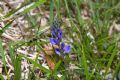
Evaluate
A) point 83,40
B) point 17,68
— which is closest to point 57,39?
point 17,68

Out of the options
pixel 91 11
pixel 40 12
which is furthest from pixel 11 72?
pixel 91 11

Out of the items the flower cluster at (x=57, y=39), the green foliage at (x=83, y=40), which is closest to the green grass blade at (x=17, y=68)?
the green foliage at (x=83, y=40)

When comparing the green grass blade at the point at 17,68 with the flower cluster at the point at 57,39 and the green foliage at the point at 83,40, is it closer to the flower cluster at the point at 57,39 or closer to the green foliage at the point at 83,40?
the green foliage at the point at 83,40

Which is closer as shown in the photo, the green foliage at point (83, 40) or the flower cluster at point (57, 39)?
the flower cluster at point (57, 39)

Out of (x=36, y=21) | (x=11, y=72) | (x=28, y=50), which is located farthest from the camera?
(x=36, y=21)

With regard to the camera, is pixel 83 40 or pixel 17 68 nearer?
pixel 17 68

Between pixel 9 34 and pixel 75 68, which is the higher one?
pixel 9 34

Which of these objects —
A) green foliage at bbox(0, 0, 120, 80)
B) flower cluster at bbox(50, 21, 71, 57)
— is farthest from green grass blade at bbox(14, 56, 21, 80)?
flower cluster at bbox(50, 21, 71, 57)

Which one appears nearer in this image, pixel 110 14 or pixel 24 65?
pixel 24 65

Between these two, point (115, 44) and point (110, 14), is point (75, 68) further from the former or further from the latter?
point (110, 14)

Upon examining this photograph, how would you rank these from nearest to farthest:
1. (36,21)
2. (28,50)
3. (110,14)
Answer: (28,50) → (36,21) → (110,14)

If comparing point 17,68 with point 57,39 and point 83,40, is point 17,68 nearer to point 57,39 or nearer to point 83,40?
point 57,39
